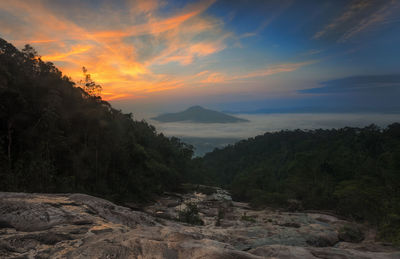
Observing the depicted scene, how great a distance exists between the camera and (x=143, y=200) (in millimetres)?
32062

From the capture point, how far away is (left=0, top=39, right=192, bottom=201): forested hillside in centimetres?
1864

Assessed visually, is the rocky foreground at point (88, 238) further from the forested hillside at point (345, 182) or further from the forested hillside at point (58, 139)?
the forested hillside at point (345, 182)

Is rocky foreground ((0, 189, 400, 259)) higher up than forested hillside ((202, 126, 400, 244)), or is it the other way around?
rocky foreground ((0, 189, 400, 259))

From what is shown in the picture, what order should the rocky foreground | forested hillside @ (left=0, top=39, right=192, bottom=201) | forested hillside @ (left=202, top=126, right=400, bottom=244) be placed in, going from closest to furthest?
the rocky foreground < forested hillside @ (left=0, top=39, right=192, bottom=201) < forested hillside @ (left=202, top=126, right=400, bottom=244)

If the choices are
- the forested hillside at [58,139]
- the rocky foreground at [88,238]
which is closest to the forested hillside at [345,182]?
the rocky foreground at [88,238]

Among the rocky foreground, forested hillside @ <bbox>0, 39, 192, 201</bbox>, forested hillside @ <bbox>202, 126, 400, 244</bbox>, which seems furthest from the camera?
forested hillside @ <bbox>202, 126, 400, 244</bbox>

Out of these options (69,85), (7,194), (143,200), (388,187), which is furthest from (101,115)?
(388,187)

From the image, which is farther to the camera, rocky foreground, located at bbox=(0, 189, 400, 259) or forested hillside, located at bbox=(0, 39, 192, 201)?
forested hillside, located at bbox=(0, 39, 192, 201)

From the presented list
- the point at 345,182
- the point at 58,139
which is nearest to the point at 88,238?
the point at 58,139

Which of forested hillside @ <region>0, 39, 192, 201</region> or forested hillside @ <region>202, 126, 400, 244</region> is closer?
forested hillside @ <region>0, 39, 192, 201</region>

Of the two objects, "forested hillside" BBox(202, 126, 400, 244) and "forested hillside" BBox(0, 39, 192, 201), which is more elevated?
"forested hillside" BBox(0, 39, 192, 201)

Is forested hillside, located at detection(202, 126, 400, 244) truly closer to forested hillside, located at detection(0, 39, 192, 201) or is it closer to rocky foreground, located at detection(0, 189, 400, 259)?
rocky foreground, located at detection(0, 189, 400, 259)

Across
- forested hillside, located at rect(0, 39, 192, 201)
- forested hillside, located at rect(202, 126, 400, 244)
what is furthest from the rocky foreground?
forested hillside, located at rect(202, 126, 400, 244)

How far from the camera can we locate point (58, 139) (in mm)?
22797
